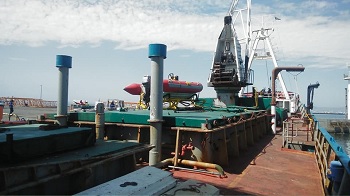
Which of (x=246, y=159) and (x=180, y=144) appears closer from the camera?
(x=180, y=144)

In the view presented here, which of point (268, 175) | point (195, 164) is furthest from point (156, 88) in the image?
point (268, 175)

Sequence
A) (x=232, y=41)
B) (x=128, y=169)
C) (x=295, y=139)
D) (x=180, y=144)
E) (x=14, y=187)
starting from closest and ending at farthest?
(x=14, y=187)
(x=128, y=169)
(x=180, y=144)
(x=295, y=139)
(x=232, y=41)

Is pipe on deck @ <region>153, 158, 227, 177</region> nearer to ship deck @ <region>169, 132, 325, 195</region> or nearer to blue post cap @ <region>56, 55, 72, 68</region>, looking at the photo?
ship deck @ <region>169, 132, 325, 195</region>

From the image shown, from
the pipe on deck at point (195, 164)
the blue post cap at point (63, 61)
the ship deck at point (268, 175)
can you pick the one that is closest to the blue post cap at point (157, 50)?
the blue post cap at point (63, 61)

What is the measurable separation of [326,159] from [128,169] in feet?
18.1

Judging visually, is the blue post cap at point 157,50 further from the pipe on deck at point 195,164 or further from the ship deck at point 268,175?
the ship deck at point 268,175

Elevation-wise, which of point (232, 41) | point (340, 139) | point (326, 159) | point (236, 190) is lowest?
point (340, 139)

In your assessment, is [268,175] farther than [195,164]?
Yes

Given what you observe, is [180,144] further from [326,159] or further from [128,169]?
[326,159]

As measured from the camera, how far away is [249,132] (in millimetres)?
12875

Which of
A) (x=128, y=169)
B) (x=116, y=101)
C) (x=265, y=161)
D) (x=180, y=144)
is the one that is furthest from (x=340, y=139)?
(x=128, y=169)

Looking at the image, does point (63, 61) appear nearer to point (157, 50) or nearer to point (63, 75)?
point (63, 75)

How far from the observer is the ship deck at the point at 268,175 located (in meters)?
6.48

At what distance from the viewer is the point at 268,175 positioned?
25.3ft
